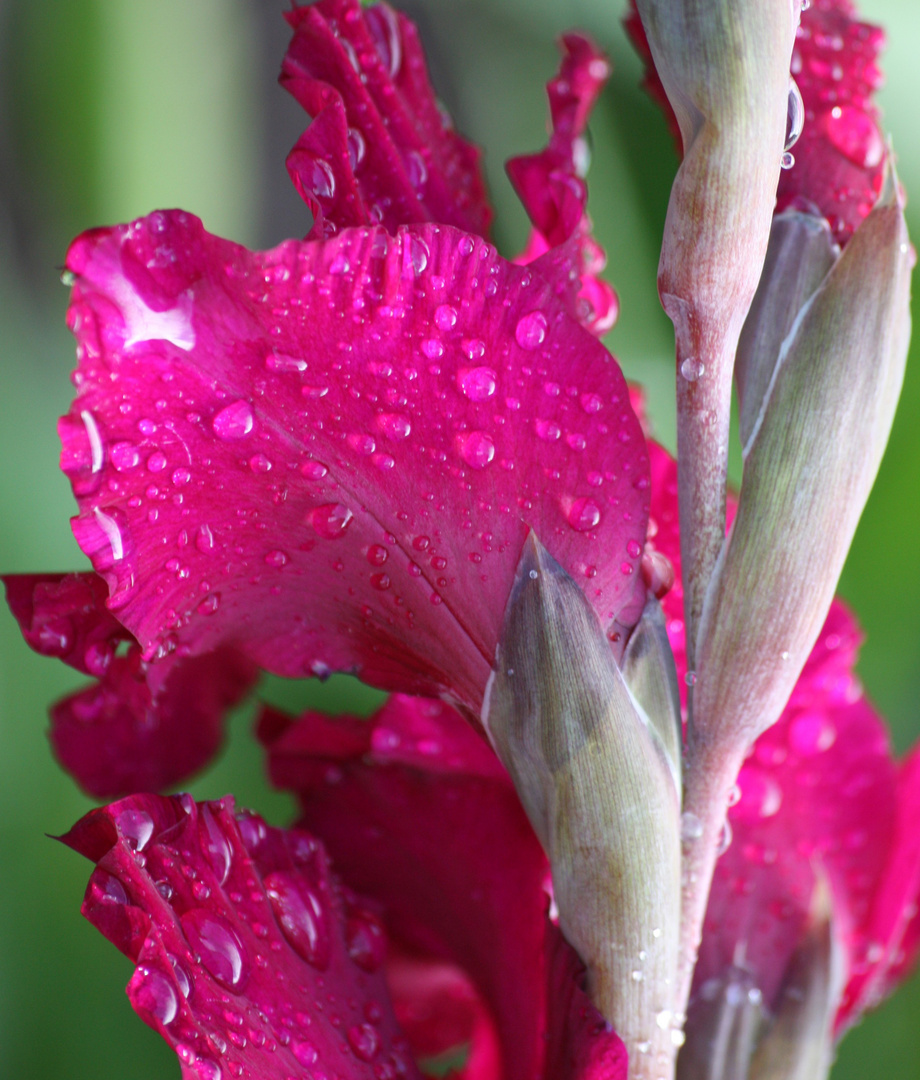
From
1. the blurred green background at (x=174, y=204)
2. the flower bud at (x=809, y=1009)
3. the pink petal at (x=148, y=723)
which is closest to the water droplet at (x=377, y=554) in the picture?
the pink petal at (x=148, y=723)

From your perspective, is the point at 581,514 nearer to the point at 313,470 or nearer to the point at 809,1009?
the point at 313,470

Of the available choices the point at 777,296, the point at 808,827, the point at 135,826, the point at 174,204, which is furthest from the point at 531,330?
the point at 174,204

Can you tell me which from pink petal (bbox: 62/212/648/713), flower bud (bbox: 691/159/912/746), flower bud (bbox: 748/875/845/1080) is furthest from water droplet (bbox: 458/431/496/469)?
flower bud (bbox: 748/875/845/1080)

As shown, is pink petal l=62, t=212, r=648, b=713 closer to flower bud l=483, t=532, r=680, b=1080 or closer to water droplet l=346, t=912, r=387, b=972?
flower bud l=483, t=532, r=680, b=1080

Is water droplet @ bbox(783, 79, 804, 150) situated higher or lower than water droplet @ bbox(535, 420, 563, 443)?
higher

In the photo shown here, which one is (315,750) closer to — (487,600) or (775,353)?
(487,600)

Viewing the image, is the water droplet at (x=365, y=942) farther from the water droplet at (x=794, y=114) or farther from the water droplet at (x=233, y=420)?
the water droplet at (x=794, y=114)

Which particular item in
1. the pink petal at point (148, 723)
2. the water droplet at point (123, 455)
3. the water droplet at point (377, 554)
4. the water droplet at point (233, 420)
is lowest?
the pink petal at point (148, 723)
